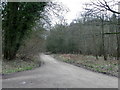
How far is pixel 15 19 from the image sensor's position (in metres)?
A: 14.1

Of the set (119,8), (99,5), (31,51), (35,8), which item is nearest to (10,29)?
(35,8)

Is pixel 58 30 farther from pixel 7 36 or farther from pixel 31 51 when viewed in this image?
pixel 7 36

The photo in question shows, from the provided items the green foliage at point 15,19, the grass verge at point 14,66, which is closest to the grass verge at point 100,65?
the grass verge at point 14,66

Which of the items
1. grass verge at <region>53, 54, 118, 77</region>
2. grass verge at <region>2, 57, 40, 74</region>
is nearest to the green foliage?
grass verge at <region>2, 57, 40, 74</region>

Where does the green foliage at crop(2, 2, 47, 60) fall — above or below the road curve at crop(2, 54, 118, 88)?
above

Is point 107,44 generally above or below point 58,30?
below

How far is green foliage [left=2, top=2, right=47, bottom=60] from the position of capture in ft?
45.8

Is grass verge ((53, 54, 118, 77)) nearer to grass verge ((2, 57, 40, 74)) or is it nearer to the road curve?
the road curve

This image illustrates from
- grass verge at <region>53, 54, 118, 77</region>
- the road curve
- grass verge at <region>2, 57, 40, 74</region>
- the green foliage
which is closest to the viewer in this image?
the road curve

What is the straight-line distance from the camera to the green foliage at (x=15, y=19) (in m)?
14.0

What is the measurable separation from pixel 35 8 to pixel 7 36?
13.7ft

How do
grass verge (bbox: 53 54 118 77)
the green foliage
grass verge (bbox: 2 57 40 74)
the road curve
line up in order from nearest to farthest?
the road curve < grass verge (bbox: 2 57 40 74) < grass verge (bbox: 53 54 118 77) < the green foliage

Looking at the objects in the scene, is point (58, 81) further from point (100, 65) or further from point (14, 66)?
point (100, 65)

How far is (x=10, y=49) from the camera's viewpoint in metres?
14.6
